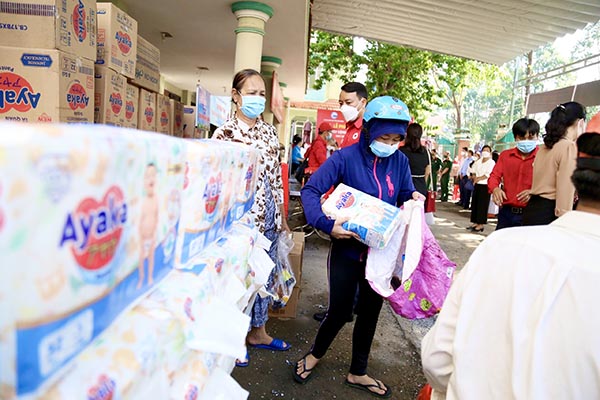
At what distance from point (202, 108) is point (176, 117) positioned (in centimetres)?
130

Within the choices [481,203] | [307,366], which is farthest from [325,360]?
[481,203]

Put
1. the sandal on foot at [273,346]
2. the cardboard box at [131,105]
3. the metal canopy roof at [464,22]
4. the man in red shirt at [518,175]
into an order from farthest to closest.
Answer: the metal canopy roof at [464,22]
the man in red shirt at [518,175]
the cardboard box at [131,105]
the sandal on foot at [273,346]

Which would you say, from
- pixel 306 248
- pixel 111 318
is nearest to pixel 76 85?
pixel 111 318

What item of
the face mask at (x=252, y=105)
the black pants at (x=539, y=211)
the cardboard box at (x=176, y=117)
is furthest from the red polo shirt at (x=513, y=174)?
the cardboard box at (x=176, y=117)

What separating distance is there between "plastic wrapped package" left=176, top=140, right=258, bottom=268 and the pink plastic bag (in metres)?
1.18

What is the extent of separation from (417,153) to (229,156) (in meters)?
4.22

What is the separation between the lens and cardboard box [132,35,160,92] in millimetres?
3423

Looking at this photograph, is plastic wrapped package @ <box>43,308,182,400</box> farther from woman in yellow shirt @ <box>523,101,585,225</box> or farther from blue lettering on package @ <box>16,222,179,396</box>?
woman in yellow shirt @ <box>523,101,585,225</box>

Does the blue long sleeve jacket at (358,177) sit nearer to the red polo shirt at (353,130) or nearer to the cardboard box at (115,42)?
the red polo shirt at (353,130)

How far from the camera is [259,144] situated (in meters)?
2.55

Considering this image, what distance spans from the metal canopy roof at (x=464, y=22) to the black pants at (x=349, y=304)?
5535 millimetres

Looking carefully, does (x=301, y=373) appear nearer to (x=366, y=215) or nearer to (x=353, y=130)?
(x=366, y=215)

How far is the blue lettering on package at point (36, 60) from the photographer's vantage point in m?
2.25

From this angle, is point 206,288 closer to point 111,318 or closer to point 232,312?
point 232,312
